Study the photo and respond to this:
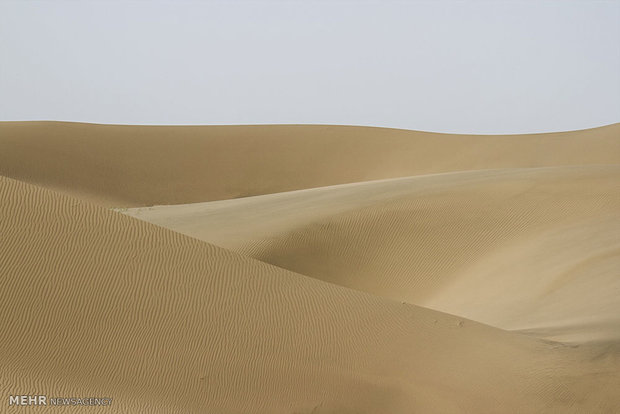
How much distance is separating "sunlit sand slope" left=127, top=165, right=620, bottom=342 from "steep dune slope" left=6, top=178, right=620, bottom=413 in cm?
182

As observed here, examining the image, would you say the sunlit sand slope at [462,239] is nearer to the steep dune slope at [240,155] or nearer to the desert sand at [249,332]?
the desert sand at [249,332]

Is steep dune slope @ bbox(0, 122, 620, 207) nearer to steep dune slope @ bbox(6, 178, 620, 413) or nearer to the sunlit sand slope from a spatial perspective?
the sunlit sand slope

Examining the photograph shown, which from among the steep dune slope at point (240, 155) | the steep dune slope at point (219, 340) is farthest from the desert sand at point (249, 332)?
the steep dune slope at point (240, 155)

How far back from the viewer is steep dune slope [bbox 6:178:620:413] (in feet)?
12.8

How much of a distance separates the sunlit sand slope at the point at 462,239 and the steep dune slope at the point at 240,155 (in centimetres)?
914

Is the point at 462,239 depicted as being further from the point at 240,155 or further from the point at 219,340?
the point at 240,155

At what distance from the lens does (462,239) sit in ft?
28.6

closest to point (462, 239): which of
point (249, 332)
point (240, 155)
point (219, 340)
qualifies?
point (249, 332)

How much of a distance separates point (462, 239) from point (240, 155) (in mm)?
13873

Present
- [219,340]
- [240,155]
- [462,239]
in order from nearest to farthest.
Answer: [219,340], [462,239], [240,155]

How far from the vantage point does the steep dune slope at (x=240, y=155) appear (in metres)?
18.9

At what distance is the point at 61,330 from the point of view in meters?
3.98

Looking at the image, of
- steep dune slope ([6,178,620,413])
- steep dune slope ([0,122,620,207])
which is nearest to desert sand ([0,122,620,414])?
steep dune slope ([6,178,620,413])

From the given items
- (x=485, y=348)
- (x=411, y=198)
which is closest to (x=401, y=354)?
(x=485, y=348)
